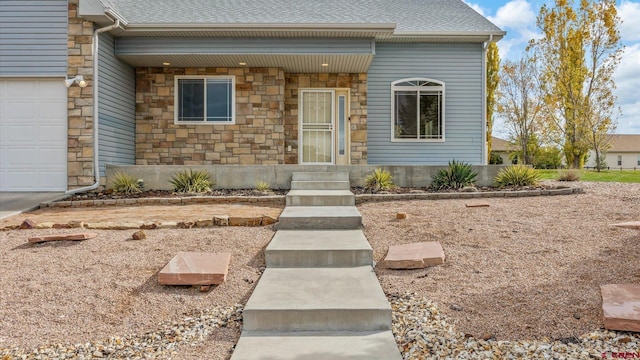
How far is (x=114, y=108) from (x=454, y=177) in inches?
276

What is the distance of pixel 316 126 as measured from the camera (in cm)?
1074

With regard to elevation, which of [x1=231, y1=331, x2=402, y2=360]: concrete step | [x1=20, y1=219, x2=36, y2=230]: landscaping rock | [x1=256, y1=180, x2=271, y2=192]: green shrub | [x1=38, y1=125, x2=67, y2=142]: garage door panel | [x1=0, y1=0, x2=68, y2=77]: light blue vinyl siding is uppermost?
[x1=0, y1=0, x2=68, y2=77]: light blue vinyl siding

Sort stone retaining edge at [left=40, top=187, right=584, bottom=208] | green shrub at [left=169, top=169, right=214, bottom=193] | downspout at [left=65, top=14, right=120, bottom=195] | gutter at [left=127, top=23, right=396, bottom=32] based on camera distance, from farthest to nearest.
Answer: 1. gutter at [left=127, top=23, right=396, bottom=32]
2. downspout at [left=65, top=14, right=120, bottom=195]
3. green shrub at [left=169, top=169, right=214, bottom=193]
4. stone retaining edge at [left=40, top=187, right=584, bottom=208]

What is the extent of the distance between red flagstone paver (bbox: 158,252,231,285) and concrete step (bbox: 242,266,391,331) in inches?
16.9

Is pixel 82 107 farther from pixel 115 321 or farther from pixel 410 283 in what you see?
pixel 410 283

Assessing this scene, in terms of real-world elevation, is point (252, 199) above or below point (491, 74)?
below

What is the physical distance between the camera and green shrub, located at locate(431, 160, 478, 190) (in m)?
8.09

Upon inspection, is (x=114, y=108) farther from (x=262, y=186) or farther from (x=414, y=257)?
(x=414, y=257)

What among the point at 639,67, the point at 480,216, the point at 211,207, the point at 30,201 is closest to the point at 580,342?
the point at 480,216

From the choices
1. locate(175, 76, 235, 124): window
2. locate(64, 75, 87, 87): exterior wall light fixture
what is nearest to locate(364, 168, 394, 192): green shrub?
locate(175, 76, 235, 124): window

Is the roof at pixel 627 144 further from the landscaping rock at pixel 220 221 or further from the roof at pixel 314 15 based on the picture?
the landscaping rock at pixel 220 221

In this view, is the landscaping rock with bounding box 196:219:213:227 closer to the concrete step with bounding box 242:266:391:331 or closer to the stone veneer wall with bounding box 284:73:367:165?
the concrete step with bounding box 242:266:391:331

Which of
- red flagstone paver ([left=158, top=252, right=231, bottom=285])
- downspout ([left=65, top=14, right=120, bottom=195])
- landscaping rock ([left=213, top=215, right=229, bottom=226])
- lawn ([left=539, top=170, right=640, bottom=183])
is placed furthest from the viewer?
lawn ([left=539, top=170, right=640, bottom=183])

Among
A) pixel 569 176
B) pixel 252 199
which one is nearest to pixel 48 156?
pixel 252 199
